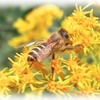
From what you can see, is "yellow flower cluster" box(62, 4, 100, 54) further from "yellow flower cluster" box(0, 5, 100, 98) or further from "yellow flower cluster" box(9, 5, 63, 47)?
"yellow flower cluster" box(9, 5, 63, 47)

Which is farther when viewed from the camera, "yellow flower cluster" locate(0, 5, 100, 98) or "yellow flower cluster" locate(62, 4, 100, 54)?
"yellow flower cluster" locate(62, 4, 100, 54)

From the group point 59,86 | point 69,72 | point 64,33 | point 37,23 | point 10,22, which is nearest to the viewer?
point 59,86

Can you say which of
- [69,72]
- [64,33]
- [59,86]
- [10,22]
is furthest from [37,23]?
[59,86]

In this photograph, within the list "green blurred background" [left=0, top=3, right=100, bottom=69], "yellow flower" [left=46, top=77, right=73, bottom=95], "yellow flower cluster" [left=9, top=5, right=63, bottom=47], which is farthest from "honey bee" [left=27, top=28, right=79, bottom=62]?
"yellow flower cluster" [left=9, top=5, right=63, bottom=47]

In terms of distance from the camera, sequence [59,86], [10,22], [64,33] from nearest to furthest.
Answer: [59,86], [64,33], [10,22]

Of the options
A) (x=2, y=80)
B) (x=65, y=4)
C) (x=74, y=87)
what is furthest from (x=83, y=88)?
(x=65, y=4)

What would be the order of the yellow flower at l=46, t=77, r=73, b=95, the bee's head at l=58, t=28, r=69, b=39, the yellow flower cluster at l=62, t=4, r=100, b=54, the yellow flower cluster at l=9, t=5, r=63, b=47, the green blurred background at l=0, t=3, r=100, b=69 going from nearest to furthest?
the yellow flower at l=46, t=77, r=73, b=95
the yellow flower cluster at l=62, t=4, r=100, b=54
the bee's head at l=58, t=28, r=69, b=39
the green blurred background at l=0, t=3, r=100, b=69
the yellow flower cluster at l=9, t=5, r=63, b=47

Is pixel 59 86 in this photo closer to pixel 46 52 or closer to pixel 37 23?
pixel 46 52
